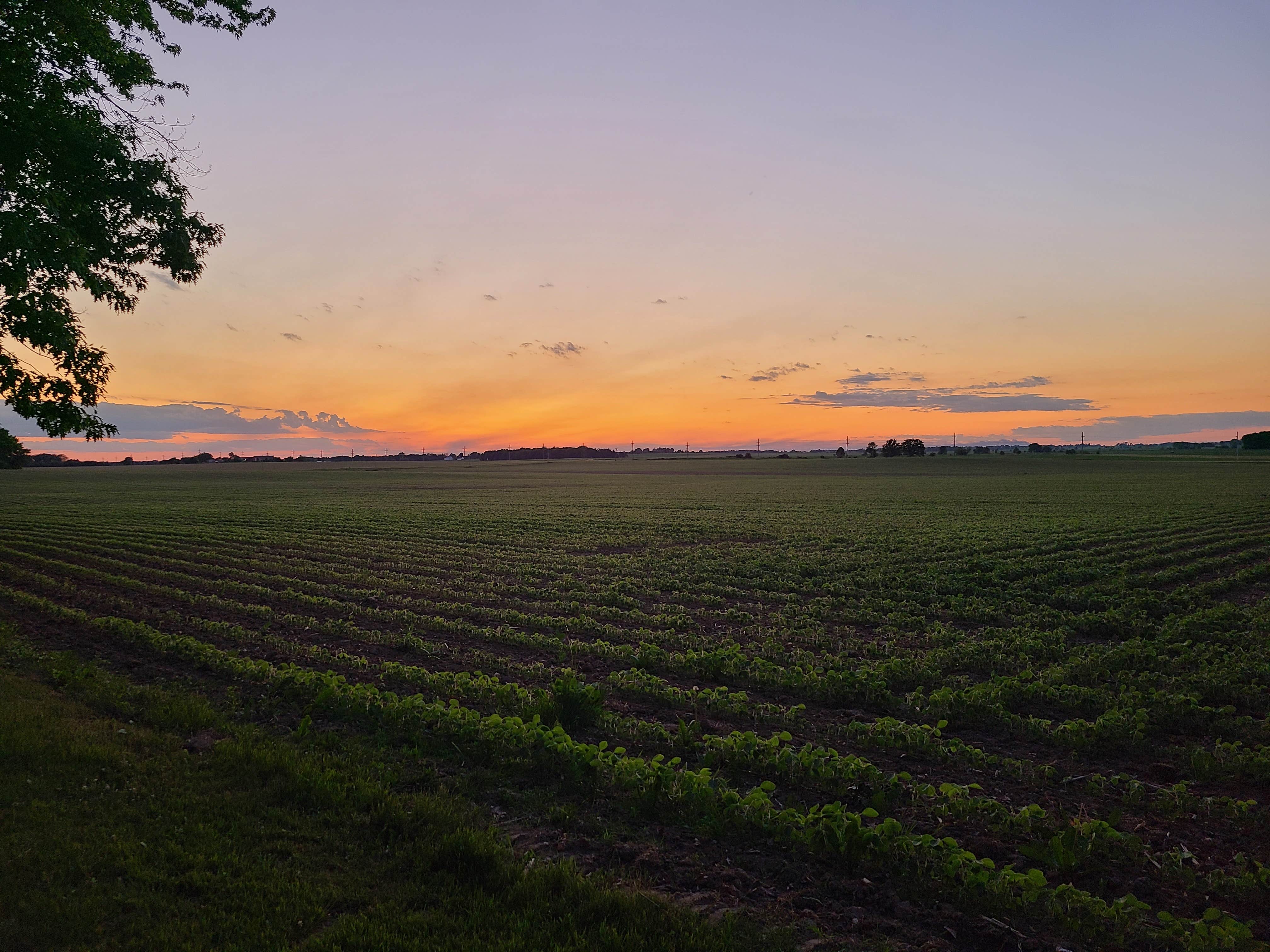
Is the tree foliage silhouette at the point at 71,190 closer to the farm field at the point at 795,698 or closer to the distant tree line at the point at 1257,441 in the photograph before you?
the farm field at the point at 795,698

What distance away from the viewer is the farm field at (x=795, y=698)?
519cm

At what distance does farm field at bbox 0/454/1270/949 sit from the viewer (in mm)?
5188

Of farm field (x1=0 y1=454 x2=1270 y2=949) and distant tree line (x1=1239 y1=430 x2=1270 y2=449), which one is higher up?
distant tree line (x1=1239 y1=430 x2=1270 y2=449)

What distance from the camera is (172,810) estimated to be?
5.57m

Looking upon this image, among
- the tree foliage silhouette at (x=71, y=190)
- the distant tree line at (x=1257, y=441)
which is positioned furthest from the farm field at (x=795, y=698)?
the distant tree line at (x=1257, y=441)

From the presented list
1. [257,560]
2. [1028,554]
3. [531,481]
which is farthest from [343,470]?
[1028,554]

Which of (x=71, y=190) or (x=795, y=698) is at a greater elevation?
(x=71, y=190)

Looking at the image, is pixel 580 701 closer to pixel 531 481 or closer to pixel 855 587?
pixel 855 587

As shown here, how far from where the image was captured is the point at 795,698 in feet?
32.0

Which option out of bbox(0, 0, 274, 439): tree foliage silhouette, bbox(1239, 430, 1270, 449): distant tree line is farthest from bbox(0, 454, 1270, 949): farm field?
bbox(1239, 430, 1270, 449): distant tree line

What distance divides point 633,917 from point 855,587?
590 inches

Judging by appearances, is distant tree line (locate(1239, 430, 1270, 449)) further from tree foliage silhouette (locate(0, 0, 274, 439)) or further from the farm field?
tree foliage silhouette (locate(0, 0, 274, 439))

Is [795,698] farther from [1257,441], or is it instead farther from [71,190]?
[1257,441]

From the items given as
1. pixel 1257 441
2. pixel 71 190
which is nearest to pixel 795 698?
pixel 71 190
